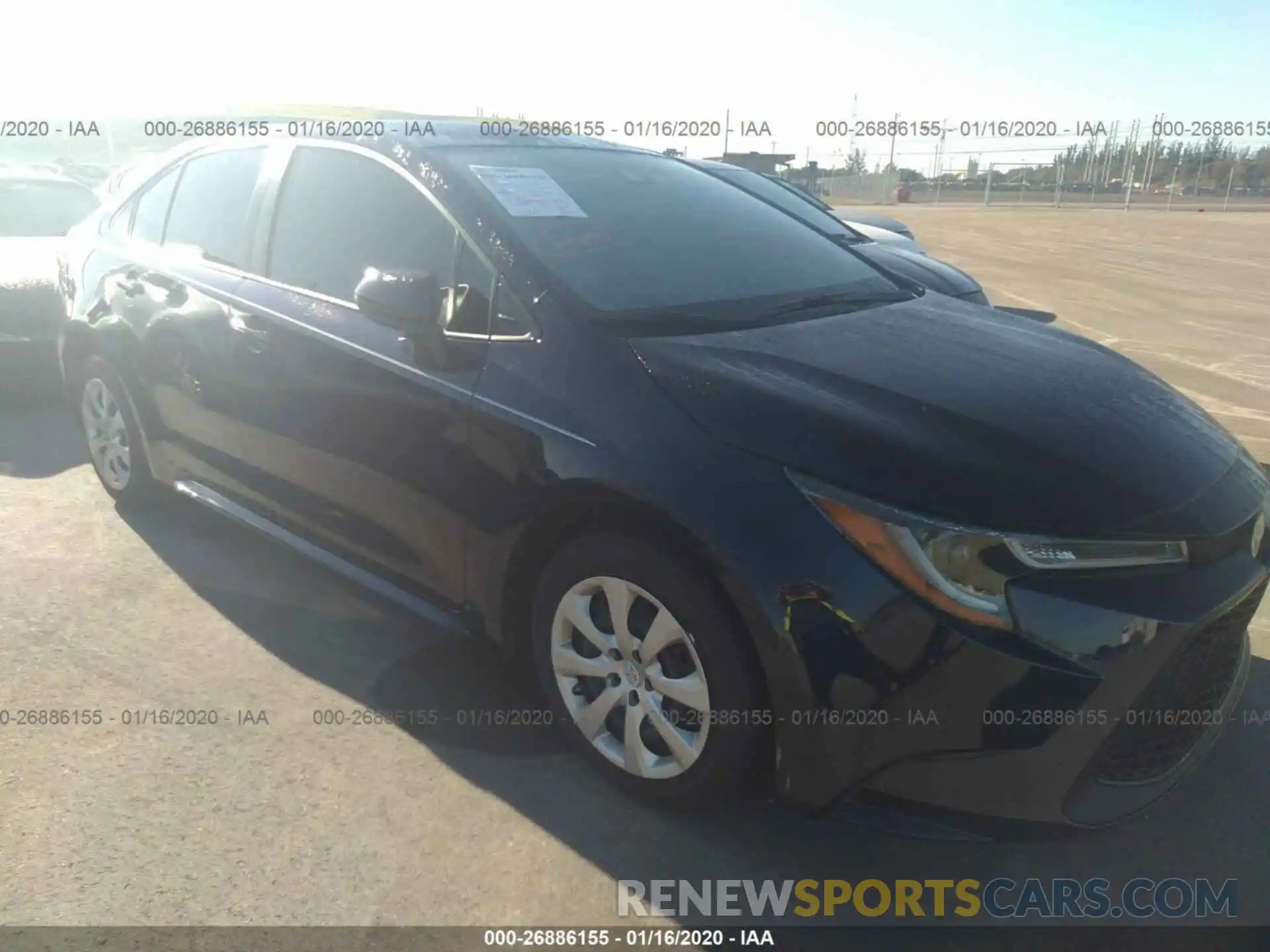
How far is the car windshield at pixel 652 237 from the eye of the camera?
9.30 feet

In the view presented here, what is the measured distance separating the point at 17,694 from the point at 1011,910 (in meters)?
2.89

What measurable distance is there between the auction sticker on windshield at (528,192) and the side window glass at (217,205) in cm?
110

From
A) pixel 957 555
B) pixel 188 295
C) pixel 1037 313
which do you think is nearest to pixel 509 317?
pixel 957 555

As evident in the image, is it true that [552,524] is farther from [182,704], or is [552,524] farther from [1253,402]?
[1253,402]

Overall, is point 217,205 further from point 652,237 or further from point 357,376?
point 652,237

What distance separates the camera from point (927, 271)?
7.33m

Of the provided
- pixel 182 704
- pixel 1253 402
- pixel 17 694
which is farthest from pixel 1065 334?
pixel 1253 402

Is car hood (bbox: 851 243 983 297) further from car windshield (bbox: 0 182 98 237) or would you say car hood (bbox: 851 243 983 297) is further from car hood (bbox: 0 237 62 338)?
car windshield (bbox: 0 182 98 237)

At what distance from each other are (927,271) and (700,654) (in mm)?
5722

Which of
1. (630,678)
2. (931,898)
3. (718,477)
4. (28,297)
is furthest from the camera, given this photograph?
(28,297)

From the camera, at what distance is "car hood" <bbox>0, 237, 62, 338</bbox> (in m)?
6.09

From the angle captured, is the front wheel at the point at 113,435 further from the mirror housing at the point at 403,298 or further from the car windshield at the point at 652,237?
the car windshield at the point at 652,237

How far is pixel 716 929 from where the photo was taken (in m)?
2.27

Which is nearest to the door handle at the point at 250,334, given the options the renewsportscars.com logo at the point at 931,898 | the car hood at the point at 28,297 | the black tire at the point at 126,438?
the black tire at the point at 126,438
